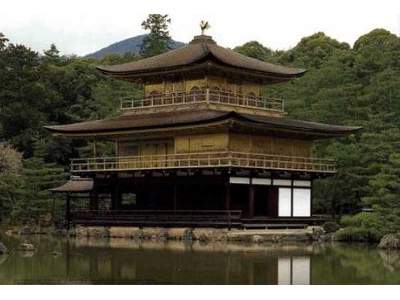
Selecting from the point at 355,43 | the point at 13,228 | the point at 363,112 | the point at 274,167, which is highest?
the point at 355,43

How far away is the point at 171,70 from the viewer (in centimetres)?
5334

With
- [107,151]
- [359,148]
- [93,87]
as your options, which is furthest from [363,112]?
[93,87]

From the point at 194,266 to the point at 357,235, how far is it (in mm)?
17965

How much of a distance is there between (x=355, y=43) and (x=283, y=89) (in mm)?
27149

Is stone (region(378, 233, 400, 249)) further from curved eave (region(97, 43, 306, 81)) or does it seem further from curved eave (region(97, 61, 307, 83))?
curved eave (region(97, 61, 307, 83))

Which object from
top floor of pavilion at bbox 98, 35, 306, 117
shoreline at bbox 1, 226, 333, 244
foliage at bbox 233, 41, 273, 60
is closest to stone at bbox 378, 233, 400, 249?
shoreline at bbox 1, 226, 333, 244

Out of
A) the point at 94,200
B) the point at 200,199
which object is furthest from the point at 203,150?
the point at 94,200

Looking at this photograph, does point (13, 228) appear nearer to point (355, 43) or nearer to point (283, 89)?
A: point (283, 89)

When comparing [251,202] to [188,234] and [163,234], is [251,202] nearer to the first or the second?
[188,234]

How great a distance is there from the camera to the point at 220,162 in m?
47.1

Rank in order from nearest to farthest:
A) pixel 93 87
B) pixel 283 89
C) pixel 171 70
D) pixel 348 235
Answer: pixel 348 235
pixel 171 70
pixel 283 89
pixel 93 87

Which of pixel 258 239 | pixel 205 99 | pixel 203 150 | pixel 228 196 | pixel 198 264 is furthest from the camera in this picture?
pixel 205 99

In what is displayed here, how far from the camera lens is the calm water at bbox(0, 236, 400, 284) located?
24891 millimetres

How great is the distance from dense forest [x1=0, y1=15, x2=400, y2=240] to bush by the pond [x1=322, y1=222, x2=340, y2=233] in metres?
1.25
